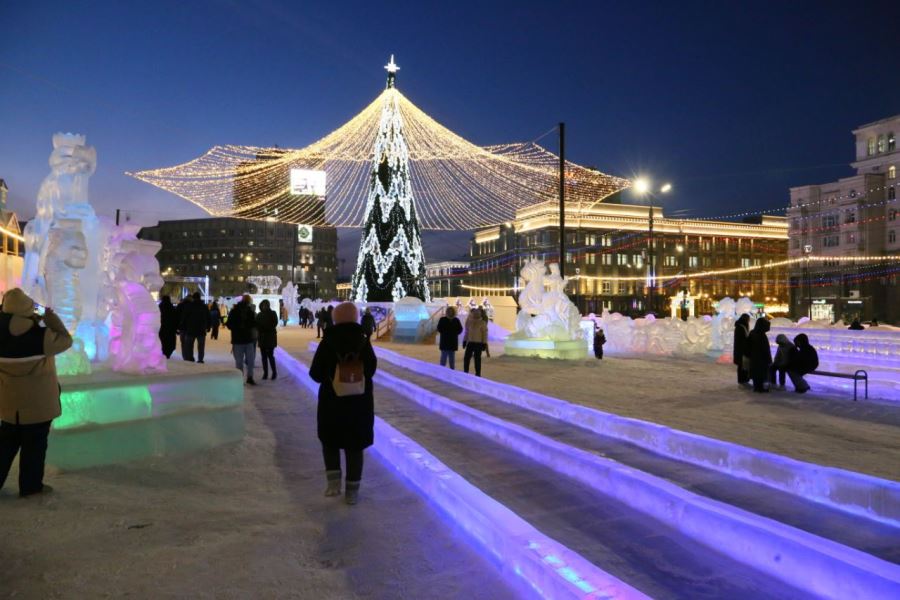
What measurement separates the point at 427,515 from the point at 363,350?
3.94 ft

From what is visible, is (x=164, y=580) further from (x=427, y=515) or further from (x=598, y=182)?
(x=598, y=182)

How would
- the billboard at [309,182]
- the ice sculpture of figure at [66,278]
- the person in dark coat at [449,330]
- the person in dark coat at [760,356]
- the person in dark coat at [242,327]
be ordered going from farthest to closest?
the billboard at [309,182] → the person in dark coat at [449,330] → the person in dark coat at [760,356] → the person in dark coat at [242,327] → the ice sculpture of figure at [66,278]

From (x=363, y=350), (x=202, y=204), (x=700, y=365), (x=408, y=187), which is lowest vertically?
(x=700, y=365)

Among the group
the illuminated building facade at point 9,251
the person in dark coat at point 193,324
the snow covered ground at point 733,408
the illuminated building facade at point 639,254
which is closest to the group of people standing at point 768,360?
the snow covered ground at point 733,408

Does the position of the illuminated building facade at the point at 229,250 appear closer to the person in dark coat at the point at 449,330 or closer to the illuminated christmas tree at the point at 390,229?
the illuminated christmas tree at the point at 390,229

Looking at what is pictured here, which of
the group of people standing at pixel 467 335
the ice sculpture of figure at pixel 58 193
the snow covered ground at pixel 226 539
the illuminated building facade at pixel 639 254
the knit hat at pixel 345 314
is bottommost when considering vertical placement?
the snow covered ground at pixel 226 539

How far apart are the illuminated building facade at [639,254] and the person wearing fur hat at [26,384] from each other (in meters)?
66.5

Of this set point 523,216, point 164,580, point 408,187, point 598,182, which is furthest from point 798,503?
point 523,216

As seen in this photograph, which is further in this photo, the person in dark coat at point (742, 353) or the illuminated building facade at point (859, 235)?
the illuminated building facade at point (859, 235)

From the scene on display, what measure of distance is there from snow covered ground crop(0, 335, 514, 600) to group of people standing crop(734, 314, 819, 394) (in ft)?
→ 25.8

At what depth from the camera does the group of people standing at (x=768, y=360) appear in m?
10.7

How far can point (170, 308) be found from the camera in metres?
11.8

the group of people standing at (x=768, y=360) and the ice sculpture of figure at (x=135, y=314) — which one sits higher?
the ice sculpture of figure at (x=135, y=314)

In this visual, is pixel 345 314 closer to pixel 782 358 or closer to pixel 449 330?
pixel 449 330
